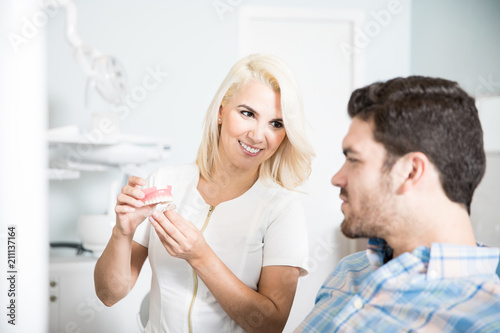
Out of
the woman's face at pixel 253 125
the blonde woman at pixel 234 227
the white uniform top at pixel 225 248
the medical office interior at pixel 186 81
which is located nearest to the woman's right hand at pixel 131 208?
the blonde woman at pixel 234 227

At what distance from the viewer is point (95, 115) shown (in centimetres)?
238

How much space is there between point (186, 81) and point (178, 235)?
6.61 ft

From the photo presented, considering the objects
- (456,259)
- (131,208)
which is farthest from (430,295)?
(131,208)

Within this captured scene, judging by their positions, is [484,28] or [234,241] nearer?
[234,241]

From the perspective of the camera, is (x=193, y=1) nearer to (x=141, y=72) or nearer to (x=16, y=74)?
(x=141, y=72)

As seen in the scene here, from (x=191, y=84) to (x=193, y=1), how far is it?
49cm

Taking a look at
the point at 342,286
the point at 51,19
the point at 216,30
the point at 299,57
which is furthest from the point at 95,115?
the point at 342,286

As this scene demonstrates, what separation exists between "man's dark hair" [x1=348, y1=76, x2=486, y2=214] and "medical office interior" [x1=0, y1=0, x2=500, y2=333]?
1.39 metres

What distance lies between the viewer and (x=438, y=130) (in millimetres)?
882

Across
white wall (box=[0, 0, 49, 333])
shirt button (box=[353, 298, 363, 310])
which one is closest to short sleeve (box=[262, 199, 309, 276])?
shirt button (box=[353, 298, 363, 310])

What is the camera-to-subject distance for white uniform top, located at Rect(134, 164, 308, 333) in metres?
1.12

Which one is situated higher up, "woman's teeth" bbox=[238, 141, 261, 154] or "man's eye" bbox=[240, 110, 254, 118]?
"man's eye" bbox=[240, 110, 254, 118]

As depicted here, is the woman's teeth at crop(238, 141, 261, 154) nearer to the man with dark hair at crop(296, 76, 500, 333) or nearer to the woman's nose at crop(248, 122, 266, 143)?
the woman's nose at crop(248, 122, 266, 143)

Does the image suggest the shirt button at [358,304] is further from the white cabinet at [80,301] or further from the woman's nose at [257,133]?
the white cabinet at [80,301]
